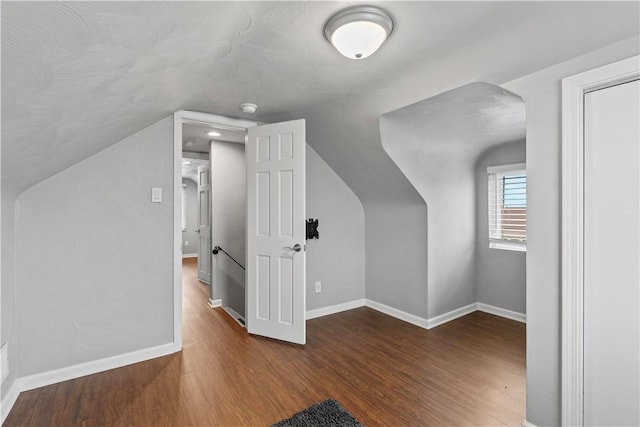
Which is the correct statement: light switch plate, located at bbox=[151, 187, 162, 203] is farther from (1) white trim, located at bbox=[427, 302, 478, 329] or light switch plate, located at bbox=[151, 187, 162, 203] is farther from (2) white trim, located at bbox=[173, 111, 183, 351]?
(1) white trim, located at bbox=[427, 302, 478, 329]

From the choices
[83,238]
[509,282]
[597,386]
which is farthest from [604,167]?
[83,238]

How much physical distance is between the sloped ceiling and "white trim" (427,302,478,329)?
2.29 meters

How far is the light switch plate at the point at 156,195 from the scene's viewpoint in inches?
104

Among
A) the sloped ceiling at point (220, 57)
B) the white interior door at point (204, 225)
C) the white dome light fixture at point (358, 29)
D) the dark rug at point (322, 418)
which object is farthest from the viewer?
the white interior door at point (204, 225)

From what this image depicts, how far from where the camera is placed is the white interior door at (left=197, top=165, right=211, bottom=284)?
15.1ft

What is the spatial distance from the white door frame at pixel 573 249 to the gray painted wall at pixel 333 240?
2.45 metres

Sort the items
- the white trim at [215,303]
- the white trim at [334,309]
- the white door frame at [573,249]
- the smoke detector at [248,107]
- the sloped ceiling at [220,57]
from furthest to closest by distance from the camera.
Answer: the white trim at [215,303] → the white trim at [334,309] → the smoke detector at [248,107] → the white door frame at [573,249] → the sloped ceiling at [220,57]

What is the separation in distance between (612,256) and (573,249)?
15 cm

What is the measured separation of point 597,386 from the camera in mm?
1527

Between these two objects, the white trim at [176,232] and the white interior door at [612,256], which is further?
the white trim at [176,232]

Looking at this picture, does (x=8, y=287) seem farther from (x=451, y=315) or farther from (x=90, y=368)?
(x=451, y=315)

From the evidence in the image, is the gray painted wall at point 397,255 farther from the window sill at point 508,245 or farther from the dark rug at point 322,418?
the dark rug at point 322,418

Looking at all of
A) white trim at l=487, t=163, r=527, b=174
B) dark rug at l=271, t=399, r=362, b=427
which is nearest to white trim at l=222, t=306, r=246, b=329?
dark rug at l=271, t=399, r=362, b=427

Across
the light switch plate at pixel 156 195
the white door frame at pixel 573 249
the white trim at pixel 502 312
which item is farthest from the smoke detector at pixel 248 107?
the white trim at pixel 502 312
